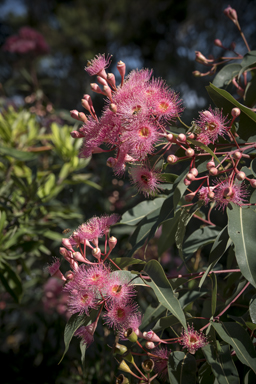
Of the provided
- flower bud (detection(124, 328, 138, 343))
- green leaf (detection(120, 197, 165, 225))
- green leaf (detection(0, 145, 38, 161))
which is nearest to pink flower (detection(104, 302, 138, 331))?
flower bud (detection(124, 328, 138, 343))

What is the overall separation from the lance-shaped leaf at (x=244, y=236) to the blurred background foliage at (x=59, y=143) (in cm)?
68

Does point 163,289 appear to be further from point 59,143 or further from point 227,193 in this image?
point 59,143

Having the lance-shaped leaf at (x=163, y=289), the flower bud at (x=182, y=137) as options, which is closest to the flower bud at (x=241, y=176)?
the flower bud at (x=182, y=137)

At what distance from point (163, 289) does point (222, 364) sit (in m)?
0.22

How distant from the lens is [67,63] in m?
5.34

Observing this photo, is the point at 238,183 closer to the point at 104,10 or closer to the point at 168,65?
the point at 168,65

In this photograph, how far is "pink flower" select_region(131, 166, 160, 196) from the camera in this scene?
0.72 m

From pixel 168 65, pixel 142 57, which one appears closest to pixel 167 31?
pixel 142 57

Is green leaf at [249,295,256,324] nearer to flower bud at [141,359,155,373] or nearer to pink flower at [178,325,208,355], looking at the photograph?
pink flower at [178,325,208,355]

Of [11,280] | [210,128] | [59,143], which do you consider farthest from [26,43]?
[210,128]

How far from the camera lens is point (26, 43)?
306 cm

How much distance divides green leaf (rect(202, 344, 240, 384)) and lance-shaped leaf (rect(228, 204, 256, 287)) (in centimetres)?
22

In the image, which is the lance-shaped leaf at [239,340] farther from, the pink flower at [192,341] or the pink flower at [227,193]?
the pink flower at [227,193]

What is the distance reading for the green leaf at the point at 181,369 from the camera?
65 cm
